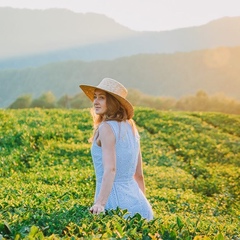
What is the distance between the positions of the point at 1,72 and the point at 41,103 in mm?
97826

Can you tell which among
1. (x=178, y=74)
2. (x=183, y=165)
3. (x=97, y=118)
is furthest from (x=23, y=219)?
(x=178, y=74)

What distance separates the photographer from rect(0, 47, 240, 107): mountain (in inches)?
4277

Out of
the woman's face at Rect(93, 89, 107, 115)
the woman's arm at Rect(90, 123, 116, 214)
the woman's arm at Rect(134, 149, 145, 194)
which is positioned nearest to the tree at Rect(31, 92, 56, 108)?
the woman's arm at Rect(134, 149, 145, 194)

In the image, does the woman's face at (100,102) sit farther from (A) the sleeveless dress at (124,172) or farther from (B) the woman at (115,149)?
(A) the sleeveless dress at (124,172)

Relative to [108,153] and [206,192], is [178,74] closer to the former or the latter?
[206,192]

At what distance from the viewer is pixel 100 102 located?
615cm

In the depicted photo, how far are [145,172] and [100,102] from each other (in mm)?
7458

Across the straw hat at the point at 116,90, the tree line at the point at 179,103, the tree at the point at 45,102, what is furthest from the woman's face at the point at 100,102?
the tree at the point at 45,102

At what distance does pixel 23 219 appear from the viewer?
511 cm

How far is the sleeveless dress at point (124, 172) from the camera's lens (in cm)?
604

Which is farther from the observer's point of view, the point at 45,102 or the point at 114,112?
the point at 45,102

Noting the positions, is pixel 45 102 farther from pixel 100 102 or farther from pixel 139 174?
pixel 100 102


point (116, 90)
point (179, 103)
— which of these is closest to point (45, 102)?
→ point (179, 103)

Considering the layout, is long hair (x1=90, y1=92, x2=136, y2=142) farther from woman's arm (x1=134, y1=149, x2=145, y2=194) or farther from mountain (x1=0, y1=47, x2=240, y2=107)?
mountain (x1=0, y1=47, x2=240, y2=107)
